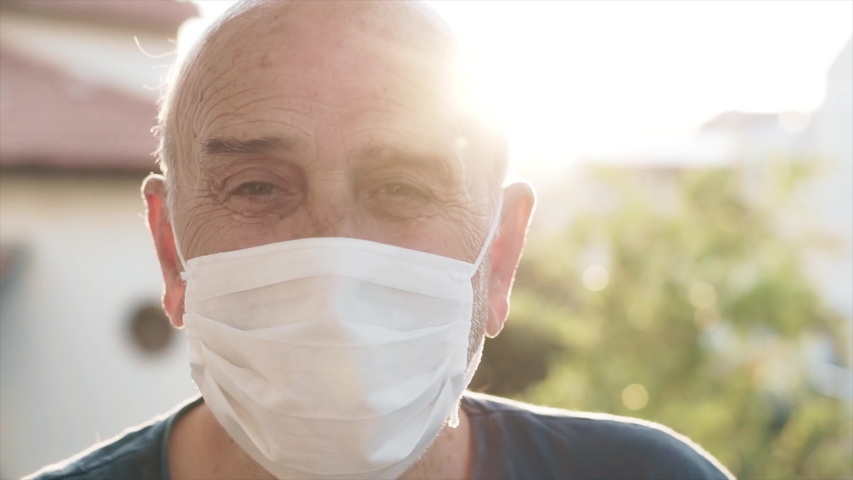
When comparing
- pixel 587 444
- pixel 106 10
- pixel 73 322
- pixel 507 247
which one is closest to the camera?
pixel 507 247

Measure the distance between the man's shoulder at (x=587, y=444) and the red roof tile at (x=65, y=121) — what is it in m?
5.88

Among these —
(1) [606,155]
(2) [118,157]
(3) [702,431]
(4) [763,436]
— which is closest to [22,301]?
(2) [118,157]

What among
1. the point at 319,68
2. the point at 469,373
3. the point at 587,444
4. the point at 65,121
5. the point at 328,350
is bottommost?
the point at 587,444

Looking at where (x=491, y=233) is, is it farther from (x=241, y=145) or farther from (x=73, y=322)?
(x=73, y=322)

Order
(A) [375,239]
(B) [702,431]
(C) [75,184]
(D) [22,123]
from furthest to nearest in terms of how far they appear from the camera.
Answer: (C) [75,184] → (D) [22,123] → (B) [702,431] → (A) [375,239]

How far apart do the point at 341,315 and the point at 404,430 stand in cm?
33

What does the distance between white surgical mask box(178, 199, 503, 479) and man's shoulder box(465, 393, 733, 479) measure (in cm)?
53

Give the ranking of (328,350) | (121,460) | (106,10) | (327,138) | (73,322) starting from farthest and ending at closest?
(73,322) → (106,10) → (121,460) → (327,138) → (328,350)

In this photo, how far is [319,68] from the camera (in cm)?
176

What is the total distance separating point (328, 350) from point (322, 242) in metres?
0.25

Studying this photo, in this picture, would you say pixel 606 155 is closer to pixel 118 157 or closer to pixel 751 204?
pixel 751 204

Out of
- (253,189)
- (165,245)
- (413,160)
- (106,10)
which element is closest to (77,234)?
(106,10)

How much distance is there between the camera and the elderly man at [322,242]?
1.62 metres

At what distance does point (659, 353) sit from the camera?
652 cm
